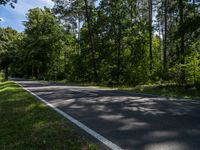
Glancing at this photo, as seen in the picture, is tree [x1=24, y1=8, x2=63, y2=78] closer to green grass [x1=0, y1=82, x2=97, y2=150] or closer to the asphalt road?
the asphalt road

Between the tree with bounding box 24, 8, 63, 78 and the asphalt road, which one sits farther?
the tree with bounding box 24, 8, 63, 78

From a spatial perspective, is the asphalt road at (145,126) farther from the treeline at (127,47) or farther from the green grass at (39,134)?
the treeline at (127,47)

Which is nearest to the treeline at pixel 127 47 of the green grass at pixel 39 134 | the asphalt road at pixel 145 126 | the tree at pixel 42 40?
the tree at pixel 42 40

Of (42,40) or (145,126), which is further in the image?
(42,40)

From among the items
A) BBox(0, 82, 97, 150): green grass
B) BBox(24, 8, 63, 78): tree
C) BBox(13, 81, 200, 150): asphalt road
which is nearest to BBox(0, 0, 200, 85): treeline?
BBox(24, 8, 63, 78): tree

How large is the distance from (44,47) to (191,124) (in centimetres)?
5613

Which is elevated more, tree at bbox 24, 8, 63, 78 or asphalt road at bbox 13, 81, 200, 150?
tree at bbox 24, 8, 63, 78

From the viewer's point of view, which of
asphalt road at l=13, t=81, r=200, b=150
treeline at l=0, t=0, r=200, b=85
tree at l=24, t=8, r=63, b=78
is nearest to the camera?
asphalt road at l=13, t=81, r=200, b=150

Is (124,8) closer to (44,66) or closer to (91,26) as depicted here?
(91,26)

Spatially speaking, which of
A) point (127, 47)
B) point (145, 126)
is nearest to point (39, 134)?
point (145, 126)

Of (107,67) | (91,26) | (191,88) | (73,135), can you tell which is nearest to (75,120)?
(73,135)

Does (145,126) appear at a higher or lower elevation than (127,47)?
lower

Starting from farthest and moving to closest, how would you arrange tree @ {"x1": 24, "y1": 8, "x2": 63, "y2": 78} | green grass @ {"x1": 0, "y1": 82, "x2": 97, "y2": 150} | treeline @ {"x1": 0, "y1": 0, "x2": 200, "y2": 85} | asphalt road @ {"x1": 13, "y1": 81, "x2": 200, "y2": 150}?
tree @ {"x1": 24, "y1": 8, "x2": 63, "y2": 78} → treeline @ {"x1": 0, "y1": 0, "x2": 200, "y2": 85} → green grass @ {"x1": 0, "y1": 82, "x2": 97, "y2": 150} → asphalt road @ {"x1": 13, "y1": 81, "x2": 200, "y2": 150}

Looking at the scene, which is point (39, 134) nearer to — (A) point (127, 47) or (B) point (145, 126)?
(B) point (145, 126)
